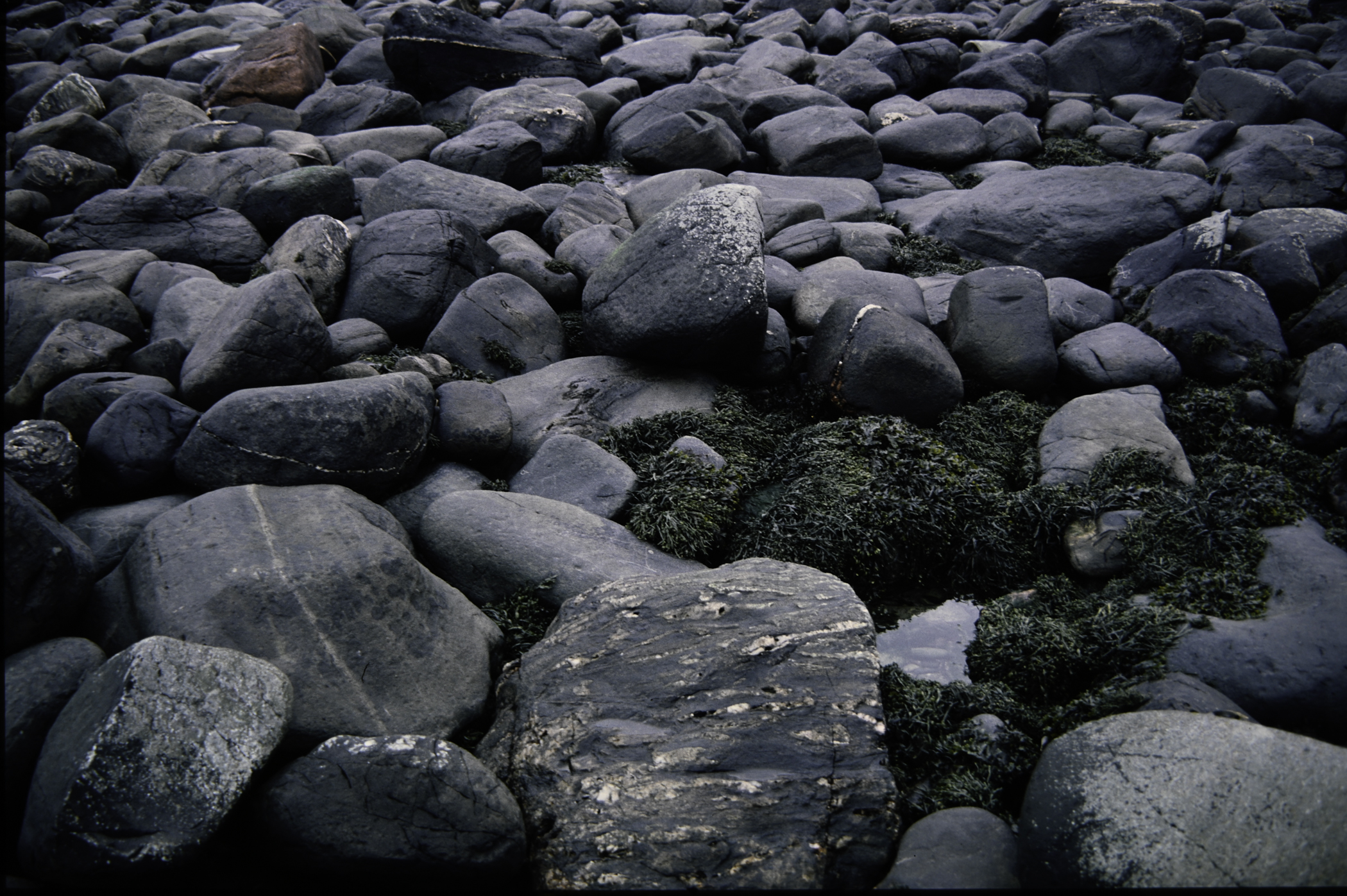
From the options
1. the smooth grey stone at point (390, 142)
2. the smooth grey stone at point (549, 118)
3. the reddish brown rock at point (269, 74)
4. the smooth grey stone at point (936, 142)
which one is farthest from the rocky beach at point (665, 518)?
the reddish brown rock at point (269, 74)

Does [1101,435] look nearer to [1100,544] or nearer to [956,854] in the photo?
[1100,544]

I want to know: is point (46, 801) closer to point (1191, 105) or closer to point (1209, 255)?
point (1209, 255)

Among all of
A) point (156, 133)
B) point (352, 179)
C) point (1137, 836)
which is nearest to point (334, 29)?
point (156, 133)

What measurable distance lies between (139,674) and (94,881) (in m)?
0.70

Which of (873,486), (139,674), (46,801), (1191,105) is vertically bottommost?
(873,486)

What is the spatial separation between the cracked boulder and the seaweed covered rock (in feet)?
6.76

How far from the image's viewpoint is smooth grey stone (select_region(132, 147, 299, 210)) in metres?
8.89

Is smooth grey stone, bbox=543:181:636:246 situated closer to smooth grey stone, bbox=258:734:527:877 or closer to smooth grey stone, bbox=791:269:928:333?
smooth grey stone, bbox=791:269:928:333

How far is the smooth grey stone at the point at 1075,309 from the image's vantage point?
22.2 ft

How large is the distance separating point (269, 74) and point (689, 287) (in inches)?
414

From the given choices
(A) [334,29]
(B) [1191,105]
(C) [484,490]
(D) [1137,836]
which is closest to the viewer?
(D) [1137,836]

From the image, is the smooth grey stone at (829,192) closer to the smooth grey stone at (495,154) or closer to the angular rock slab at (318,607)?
the smooth grey stone at (495,154)

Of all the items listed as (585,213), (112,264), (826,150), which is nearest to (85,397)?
(112,264)

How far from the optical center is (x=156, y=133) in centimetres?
1057
